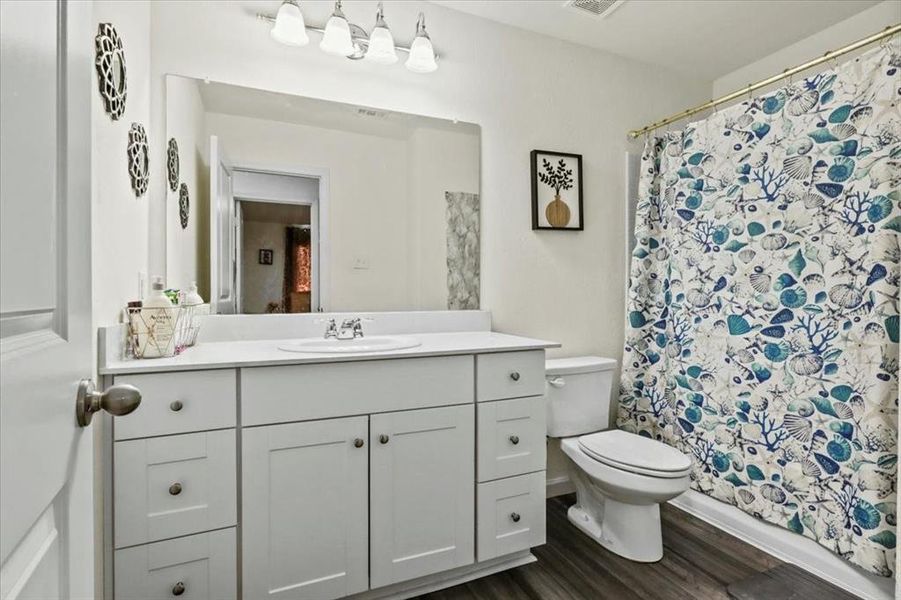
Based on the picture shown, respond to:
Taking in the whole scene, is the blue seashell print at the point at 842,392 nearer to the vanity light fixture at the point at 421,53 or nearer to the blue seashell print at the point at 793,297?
the blue seashell print at the point at 793,297

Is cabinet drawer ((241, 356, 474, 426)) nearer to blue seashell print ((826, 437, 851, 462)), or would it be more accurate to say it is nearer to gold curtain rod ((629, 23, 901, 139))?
blue seashell print ((826, 437, 851, 462))

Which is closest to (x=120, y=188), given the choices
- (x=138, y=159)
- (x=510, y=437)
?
(x=138, y=159)

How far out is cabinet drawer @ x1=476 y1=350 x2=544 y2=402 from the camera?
1730mm

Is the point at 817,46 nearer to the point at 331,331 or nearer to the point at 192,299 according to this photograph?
the point at 331,331

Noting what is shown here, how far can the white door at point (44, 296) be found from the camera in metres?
0.41

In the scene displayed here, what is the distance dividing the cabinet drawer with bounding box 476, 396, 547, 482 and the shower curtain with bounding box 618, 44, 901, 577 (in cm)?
97

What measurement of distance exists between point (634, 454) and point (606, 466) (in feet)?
0.45

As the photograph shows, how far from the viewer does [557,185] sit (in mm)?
2451

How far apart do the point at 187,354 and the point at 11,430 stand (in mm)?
1190

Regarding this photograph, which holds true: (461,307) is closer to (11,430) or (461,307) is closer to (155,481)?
(155,481)

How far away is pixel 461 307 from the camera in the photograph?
7.38ft

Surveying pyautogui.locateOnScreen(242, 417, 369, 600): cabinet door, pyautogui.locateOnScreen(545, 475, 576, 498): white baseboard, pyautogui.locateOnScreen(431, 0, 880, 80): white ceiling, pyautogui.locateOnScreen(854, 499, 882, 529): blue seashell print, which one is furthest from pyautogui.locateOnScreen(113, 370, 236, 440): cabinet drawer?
pyautogui.locateOnScreen(854, 499, 882, 529): blue seashell print

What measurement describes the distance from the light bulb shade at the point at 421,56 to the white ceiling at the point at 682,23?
0.31m

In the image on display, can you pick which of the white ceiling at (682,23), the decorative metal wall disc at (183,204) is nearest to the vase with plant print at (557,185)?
the white ceiling at (682,23)
